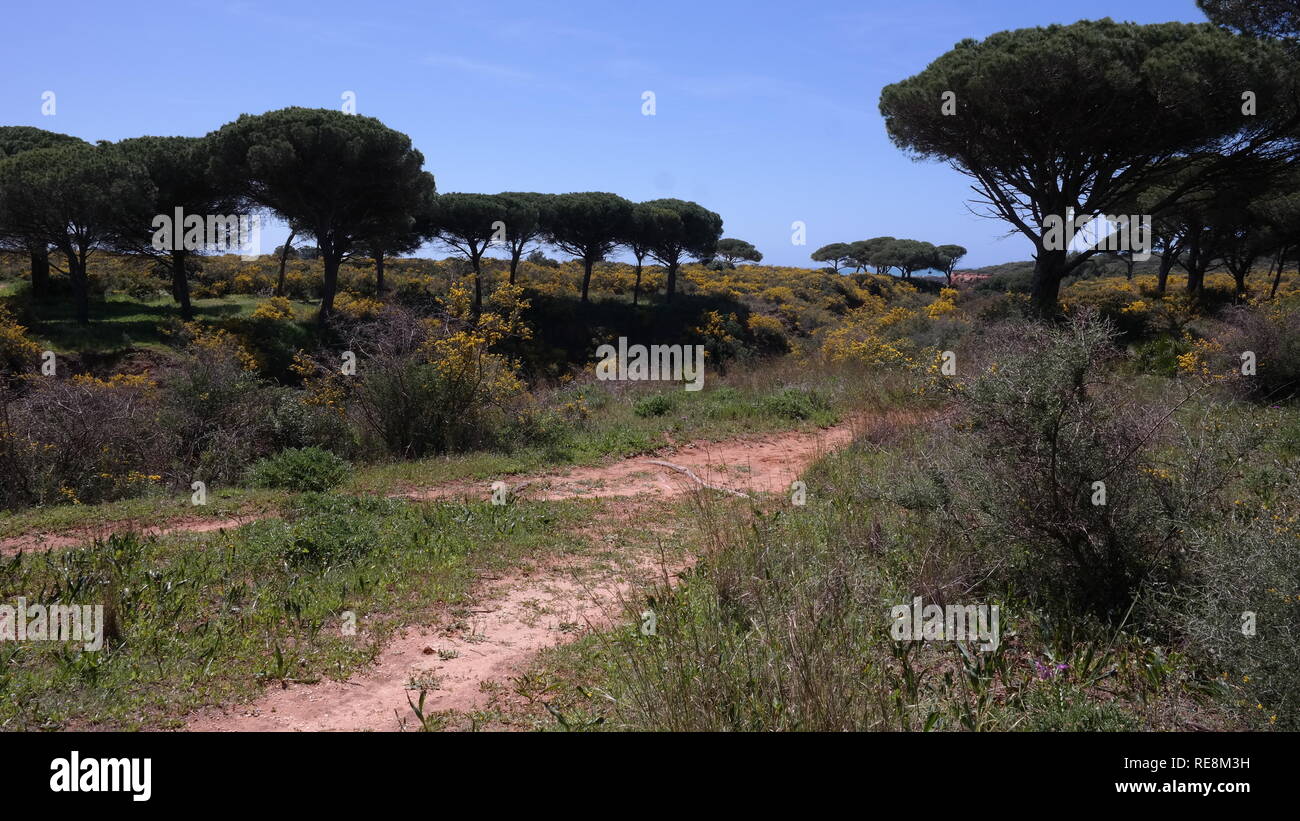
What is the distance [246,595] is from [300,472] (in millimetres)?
3511

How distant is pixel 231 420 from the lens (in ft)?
32.3

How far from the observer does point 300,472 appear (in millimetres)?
8172

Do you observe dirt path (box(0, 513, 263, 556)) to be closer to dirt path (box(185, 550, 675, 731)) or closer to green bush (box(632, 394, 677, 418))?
dirt path (box(185, 550, 675, 731))

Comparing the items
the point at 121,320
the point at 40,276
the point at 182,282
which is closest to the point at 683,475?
the point at 121,320

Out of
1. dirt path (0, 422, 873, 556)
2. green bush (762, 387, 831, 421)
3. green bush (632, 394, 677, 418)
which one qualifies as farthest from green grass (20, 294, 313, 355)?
green bush (762, 387, 831, 421)

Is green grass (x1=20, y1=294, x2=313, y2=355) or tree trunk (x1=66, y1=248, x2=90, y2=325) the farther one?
tree trunk (x1=66, y1=248, x2=90, y2=325)

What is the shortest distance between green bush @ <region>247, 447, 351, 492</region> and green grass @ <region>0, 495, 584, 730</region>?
3.19 feet

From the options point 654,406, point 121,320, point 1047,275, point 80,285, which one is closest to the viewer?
point 654,406

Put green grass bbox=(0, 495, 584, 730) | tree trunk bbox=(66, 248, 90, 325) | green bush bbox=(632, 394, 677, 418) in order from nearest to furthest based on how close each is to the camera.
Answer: green grass bbox=(0, 495, 584, 730)
green bush bbox=(632, 394, 677, 418)
tree trunk bbox=(66, 248, 90, 325)

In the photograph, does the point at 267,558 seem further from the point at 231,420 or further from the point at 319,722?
the point at 231,420

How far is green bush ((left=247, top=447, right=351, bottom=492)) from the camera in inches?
316

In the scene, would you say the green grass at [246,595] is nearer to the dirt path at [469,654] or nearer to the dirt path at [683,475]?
the dirt path at [469,654]

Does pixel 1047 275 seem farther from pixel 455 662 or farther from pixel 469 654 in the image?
pixel 455 662
